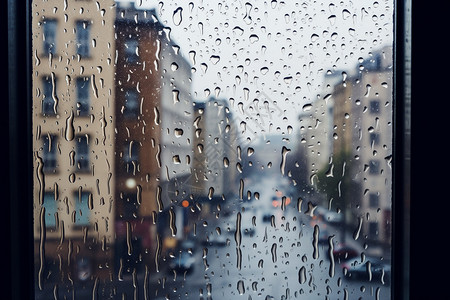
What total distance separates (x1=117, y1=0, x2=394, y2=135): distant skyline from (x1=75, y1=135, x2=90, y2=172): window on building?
288 mm

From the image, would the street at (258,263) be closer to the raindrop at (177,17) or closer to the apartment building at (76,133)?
the apartment building at (76,133)

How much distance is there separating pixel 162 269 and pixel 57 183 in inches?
12.9

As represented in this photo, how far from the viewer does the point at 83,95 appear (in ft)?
2.61

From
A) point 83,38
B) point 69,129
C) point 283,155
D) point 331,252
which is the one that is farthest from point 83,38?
point 331,252

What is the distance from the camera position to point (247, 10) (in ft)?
2.65

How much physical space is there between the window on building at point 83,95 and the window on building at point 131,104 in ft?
0.30

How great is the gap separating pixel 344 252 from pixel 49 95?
806 mm

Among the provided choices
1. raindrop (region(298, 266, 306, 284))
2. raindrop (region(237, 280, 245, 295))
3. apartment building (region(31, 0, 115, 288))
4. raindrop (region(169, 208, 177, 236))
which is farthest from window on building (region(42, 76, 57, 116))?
raindrop (region(298, 266, 306, 284))

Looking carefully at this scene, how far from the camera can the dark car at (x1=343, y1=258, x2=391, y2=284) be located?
0.77 metres

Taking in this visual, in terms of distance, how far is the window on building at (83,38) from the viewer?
800 mm

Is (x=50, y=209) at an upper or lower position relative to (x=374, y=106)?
lower
